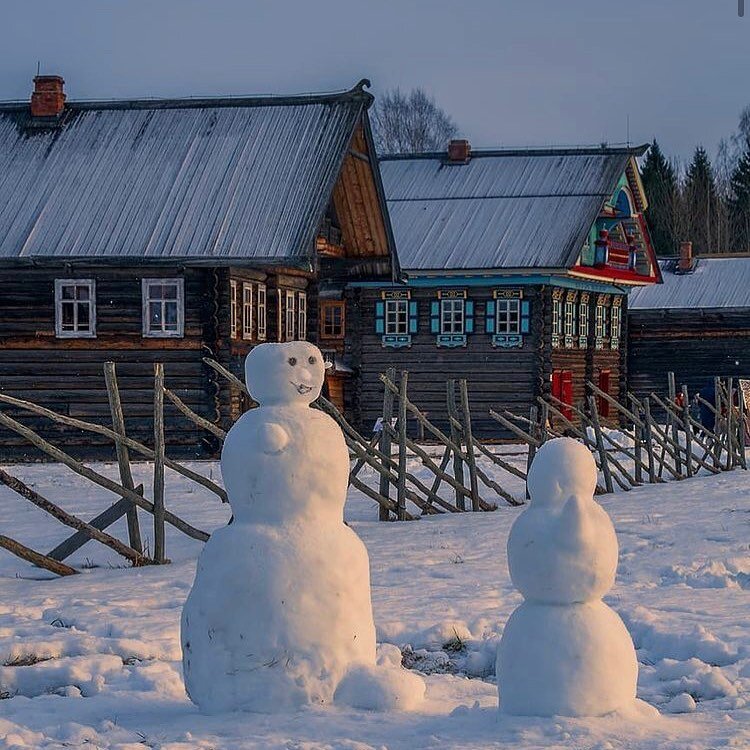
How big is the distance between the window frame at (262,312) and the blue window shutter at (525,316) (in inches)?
280

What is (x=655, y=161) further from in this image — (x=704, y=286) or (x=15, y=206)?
(x=15, y=206)

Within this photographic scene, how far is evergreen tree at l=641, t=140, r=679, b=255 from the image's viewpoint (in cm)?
5972

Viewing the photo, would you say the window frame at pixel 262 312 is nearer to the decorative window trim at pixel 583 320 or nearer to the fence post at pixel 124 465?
the decorative window trim at pixel 583 320

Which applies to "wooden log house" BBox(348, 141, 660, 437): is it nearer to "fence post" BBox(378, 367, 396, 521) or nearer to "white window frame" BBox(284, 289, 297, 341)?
"white window frame" BBox(284, 289, 297, 341)

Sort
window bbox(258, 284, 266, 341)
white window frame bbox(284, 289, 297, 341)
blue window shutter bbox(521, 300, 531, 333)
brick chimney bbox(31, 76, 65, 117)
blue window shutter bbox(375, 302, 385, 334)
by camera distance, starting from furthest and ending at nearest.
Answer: blue window shutter bbox(375, 302, 385, 334)
blue window shutter bbox(521, 300, 531, 333)
white window frame bbox(284, 289, 297, 341)
brick chimney bbox(31, 76, 65, 117)
window bbox(258, 284, 266, 341)

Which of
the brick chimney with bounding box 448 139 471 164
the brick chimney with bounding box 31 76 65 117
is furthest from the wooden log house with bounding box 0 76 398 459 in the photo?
the brick chimney with bounding box 448 139 471 164

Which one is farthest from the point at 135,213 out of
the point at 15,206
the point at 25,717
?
the point at 25,717

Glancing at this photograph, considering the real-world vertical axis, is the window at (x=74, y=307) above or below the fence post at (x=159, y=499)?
above

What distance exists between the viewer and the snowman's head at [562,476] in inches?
195

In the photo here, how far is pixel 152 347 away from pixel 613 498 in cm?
823

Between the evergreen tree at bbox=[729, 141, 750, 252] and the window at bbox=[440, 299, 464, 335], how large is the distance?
3651 cm

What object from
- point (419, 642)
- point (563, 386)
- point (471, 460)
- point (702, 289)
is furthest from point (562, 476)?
point (702, 289)

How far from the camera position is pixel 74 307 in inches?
762

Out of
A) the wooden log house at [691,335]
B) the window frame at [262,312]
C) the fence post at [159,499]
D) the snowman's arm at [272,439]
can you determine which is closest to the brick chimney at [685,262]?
the wooden log house at [691,335]
